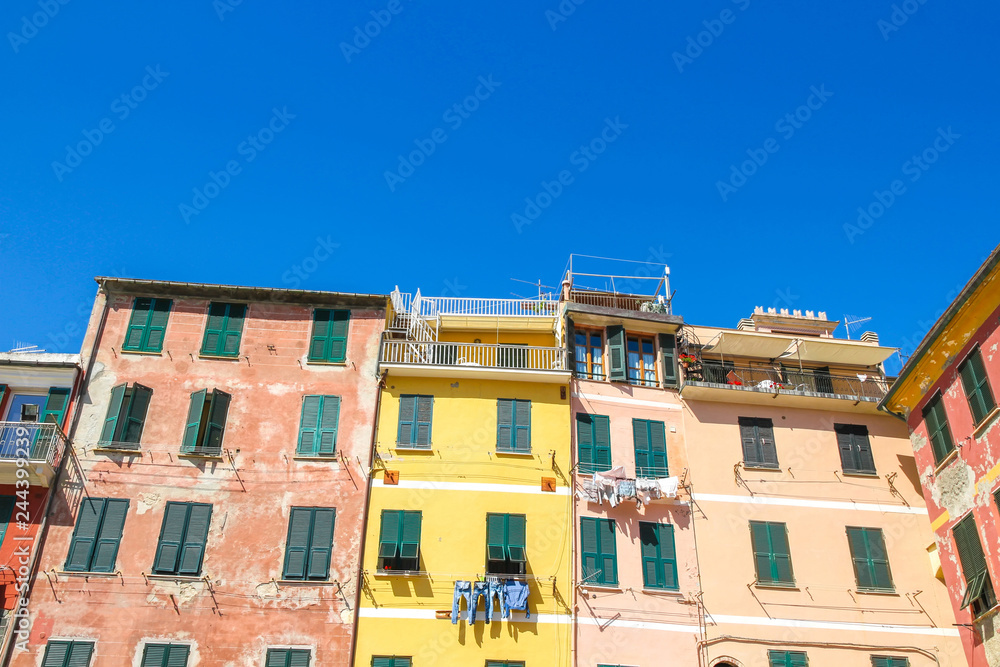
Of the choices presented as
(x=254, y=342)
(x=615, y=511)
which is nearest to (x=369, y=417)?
(x=254, y=342)

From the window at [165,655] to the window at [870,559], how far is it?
66.1 feet

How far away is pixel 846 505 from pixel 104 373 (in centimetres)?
2447

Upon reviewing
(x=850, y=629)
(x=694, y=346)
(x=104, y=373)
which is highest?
(x=694, y=346)

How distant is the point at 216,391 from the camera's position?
2825 centimetres

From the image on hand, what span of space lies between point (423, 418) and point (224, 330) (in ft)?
24.3

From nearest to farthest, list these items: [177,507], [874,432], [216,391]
→ [177,507]
[216,391]
[874,432]

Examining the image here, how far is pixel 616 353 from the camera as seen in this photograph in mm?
30703

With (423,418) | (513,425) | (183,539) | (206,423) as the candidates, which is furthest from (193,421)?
(513,425)

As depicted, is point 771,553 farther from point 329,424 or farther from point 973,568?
point 329,424

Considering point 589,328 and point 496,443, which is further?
point 589,328

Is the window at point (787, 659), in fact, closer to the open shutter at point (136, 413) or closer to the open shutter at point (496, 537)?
the open shutter at point (496, 537)

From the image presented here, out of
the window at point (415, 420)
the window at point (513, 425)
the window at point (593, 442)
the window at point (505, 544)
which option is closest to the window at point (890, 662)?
the window at point (593, 442)

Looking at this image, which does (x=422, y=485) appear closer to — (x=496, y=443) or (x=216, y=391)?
(x=496, y=443)

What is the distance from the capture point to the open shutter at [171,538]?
84.0 feet
